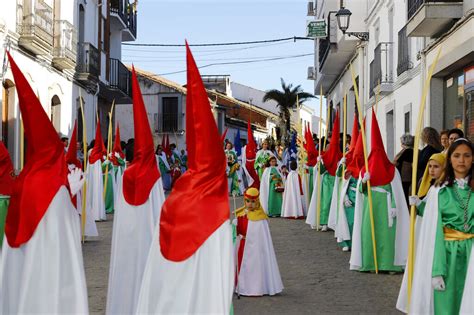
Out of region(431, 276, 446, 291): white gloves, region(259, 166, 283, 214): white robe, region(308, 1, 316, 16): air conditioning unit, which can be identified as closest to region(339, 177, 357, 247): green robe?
region(431, 276, 446, 291): white gloves

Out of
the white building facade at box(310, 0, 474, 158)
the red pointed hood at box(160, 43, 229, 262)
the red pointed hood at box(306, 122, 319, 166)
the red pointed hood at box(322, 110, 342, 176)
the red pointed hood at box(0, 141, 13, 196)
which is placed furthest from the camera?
the red pointed hood at box(306, 122, 319, 166)

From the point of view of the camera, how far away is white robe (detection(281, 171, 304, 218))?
17.2m

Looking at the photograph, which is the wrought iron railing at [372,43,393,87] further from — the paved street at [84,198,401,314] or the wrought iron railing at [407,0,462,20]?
the paved street at [84,198,401,314]

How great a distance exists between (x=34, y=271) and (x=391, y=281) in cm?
497

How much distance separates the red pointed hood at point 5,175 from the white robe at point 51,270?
2291mm

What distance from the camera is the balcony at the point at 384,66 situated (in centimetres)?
2077

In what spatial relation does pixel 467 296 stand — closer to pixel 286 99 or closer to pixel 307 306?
pixel 307 306

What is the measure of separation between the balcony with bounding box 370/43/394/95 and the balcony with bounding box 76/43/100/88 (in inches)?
410

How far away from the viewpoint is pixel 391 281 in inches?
356

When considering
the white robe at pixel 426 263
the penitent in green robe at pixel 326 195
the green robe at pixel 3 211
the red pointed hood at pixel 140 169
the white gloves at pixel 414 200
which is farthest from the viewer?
the penitent in green robe at pixel 326 195

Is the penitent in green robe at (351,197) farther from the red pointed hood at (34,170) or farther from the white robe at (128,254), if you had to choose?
the red pointed hood at (34,170)

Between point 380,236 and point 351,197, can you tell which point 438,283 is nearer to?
point 380,236

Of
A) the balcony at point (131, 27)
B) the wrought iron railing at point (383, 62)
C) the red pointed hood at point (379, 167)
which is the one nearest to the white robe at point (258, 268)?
the red pointed hood at point (379, 167)

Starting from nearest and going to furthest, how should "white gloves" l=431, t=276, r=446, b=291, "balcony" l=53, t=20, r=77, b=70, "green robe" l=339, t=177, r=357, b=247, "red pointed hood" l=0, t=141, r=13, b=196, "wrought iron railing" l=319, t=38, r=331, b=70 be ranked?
1. "white gloves" l=431, t=276, r=446, b=291
2. "red pointed hood" l=0, t=141, r=13, b=196
3. "green robe" l=339, t=177, r=357, b=247
4. "balcony" l=53, t=20, r=77, b=70
5. "wrought iron railing" l=319, t=38, r=331, b=70
